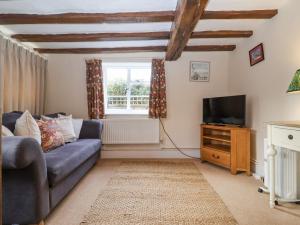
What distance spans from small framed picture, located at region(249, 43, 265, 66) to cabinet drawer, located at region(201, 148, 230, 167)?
1.42 m

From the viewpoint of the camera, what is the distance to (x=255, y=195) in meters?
2.56

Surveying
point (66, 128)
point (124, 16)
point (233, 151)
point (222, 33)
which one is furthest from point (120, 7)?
point (233, 151)

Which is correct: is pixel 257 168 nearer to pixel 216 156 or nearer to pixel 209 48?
pixel 216 156

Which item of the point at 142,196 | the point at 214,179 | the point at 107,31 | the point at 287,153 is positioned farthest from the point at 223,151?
the point at 107,31

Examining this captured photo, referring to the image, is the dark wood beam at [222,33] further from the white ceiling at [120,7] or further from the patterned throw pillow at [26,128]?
the patterned throw pillow at [26,128]

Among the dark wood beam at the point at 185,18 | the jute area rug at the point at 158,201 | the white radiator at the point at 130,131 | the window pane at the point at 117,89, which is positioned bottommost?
the jute area rug at the point at 158,201

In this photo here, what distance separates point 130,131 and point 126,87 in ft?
2.97

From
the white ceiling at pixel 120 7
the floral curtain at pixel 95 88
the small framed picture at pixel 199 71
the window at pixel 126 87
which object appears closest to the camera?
the white ceiling at pixel 120 7

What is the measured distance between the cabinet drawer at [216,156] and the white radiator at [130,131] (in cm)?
90

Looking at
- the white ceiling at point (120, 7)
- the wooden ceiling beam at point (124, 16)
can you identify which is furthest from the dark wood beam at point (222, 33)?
the wooden ceiling beam at point (124, 16)

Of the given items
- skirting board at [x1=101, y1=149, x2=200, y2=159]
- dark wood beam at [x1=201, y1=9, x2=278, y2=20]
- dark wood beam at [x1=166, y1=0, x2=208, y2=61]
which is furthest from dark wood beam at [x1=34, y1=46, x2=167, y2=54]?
skirting board at [x1=101, y1=149, x2=200, y2=159]

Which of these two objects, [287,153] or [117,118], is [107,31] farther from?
[287,153]

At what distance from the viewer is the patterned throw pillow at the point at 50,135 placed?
8.96 feet

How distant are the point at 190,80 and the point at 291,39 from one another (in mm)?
2077
